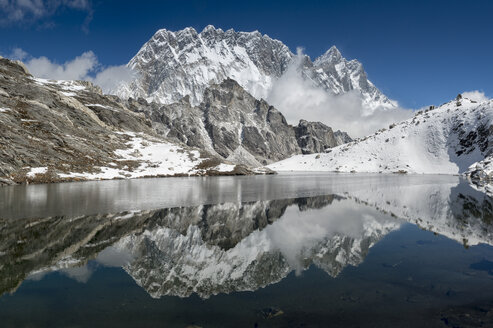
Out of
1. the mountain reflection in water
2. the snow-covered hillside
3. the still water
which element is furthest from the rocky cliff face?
the snow-covered hillside

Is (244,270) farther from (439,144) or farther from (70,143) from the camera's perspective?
(439,144)

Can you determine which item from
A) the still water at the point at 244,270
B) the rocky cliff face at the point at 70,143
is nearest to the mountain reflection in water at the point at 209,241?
the still water at the point at 244,270

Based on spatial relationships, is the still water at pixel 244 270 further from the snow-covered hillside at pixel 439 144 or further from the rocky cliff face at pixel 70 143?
the snow-covered hillside at pixel 439 144

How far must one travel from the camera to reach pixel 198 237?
23422mm

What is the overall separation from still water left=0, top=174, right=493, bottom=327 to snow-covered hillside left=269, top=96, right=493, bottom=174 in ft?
498

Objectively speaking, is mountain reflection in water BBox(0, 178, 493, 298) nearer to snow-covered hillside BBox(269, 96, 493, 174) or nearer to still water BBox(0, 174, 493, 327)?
still water BBox(0, 174, 493, 327)

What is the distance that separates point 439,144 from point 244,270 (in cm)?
19249

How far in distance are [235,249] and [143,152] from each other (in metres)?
114

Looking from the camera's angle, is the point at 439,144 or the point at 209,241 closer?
the point at 209,241

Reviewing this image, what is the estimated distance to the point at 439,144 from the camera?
6885 inches

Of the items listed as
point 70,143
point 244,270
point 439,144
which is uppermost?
point 439,144

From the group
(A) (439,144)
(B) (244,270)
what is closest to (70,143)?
(B) (244,270)

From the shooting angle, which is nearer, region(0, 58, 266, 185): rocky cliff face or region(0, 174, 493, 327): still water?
region(0, 174, 493, 327): still water

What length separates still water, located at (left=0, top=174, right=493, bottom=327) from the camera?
Result: 447 inches
